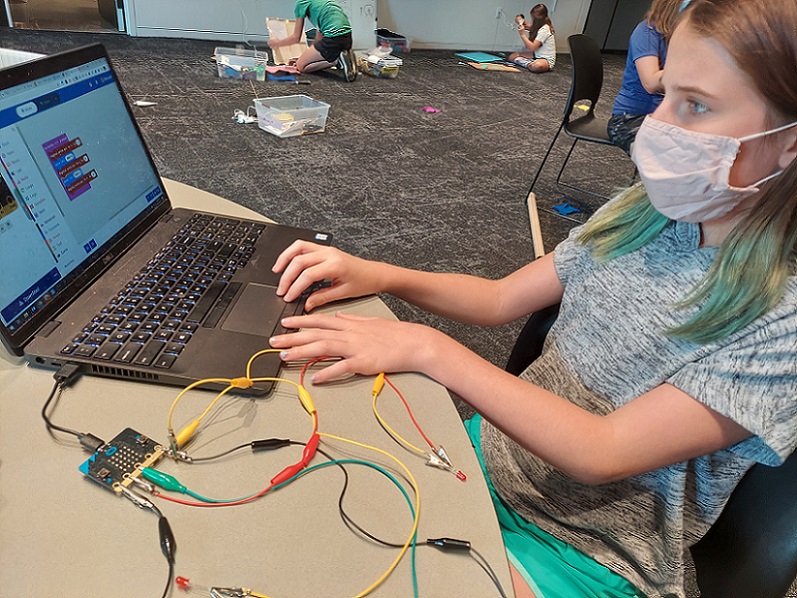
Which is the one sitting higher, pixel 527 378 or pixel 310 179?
pixel 527 378

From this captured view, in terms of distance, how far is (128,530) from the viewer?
533mm

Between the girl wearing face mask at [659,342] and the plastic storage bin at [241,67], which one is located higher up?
the girl wearing face mask at [659,342]

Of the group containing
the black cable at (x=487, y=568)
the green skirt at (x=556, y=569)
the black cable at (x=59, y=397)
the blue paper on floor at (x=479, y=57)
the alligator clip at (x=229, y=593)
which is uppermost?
the black cable at (x=59, y=397)

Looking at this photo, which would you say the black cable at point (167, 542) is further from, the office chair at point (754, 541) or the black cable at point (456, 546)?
the office chair at point (754, 541)

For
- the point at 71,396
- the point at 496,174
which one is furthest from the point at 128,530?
the point at 496,174

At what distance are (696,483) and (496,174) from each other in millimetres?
2903

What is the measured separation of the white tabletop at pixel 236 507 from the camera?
505 millimetres

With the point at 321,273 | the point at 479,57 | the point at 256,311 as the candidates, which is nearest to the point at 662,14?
the point at 321,273

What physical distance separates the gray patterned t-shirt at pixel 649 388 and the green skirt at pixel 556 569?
0.6 inches

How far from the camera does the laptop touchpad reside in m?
0.77

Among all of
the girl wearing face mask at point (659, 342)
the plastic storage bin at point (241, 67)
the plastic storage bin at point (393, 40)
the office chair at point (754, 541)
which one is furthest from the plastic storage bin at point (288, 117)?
the office chair at point (754, 541)

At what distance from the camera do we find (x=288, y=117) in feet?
11.8

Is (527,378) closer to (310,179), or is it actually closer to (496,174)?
(310,179)

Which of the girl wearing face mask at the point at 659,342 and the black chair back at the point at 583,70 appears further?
the black chair back at the point at 583,70
